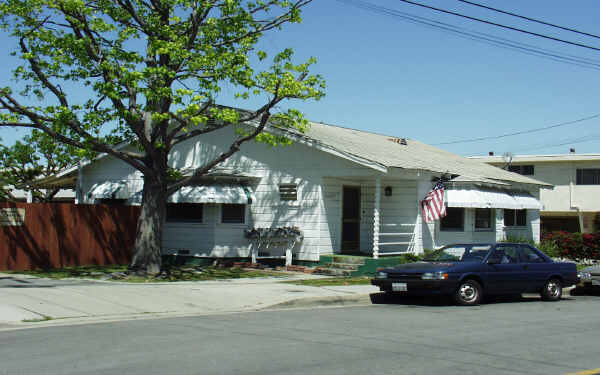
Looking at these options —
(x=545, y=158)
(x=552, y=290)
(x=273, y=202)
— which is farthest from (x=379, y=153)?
(x=545, y=158)

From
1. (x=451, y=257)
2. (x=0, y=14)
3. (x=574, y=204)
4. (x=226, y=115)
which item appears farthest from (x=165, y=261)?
(x=574, y=204)

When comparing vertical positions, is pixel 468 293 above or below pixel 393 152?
below

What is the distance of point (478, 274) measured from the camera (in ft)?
43.0

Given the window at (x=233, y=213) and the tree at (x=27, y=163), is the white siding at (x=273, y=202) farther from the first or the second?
the tree at (x=27, y=163)

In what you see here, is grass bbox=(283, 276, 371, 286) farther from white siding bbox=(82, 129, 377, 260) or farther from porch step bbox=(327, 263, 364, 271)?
white siding bbox=(82, 129, 377, 260)

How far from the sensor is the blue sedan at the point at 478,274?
12.8 metres

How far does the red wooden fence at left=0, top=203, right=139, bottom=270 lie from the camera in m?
17.5

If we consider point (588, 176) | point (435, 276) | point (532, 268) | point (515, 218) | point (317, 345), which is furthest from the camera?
point (588, 176)

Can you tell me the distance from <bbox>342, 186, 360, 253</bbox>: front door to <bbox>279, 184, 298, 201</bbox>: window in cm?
167

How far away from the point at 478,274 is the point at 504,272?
0.76 meters

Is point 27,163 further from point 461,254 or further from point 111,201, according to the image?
point 461,254

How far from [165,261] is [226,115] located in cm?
803

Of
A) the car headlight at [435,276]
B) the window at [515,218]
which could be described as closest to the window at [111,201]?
the car headlight at [435,276]

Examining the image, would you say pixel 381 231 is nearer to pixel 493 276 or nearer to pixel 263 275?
A: pixel 263 275
